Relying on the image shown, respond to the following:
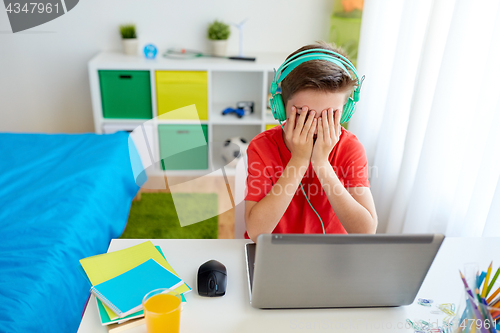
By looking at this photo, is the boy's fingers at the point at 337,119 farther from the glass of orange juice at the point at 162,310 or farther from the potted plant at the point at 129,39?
the potted plant at the point at 129,39

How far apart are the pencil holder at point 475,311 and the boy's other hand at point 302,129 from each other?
0.48 m

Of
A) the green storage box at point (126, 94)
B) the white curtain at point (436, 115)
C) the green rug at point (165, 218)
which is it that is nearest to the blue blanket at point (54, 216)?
the green rug at point (165, 218)

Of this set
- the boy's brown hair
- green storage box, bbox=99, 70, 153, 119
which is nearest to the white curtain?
the boy's brown hair

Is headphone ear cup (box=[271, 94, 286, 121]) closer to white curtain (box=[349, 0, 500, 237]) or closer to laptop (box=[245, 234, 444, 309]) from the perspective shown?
laptop (box=[245, 234, 444, 309])

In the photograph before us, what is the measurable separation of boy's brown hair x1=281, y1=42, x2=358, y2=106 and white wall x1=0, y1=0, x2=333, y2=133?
186cm

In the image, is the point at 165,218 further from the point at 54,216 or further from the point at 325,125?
the point at 325,125

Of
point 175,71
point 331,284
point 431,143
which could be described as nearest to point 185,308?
point 331,284

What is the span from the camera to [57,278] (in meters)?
1.19

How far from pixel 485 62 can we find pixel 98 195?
144cm

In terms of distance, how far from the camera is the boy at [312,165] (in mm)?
975

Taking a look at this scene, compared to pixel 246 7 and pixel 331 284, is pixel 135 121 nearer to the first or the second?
pixel 246 7

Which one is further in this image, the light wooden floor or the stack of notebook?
the light wooden floor

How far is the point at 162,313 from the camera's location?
669 mm

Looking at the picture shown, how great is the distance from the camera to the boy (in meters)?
0.97
